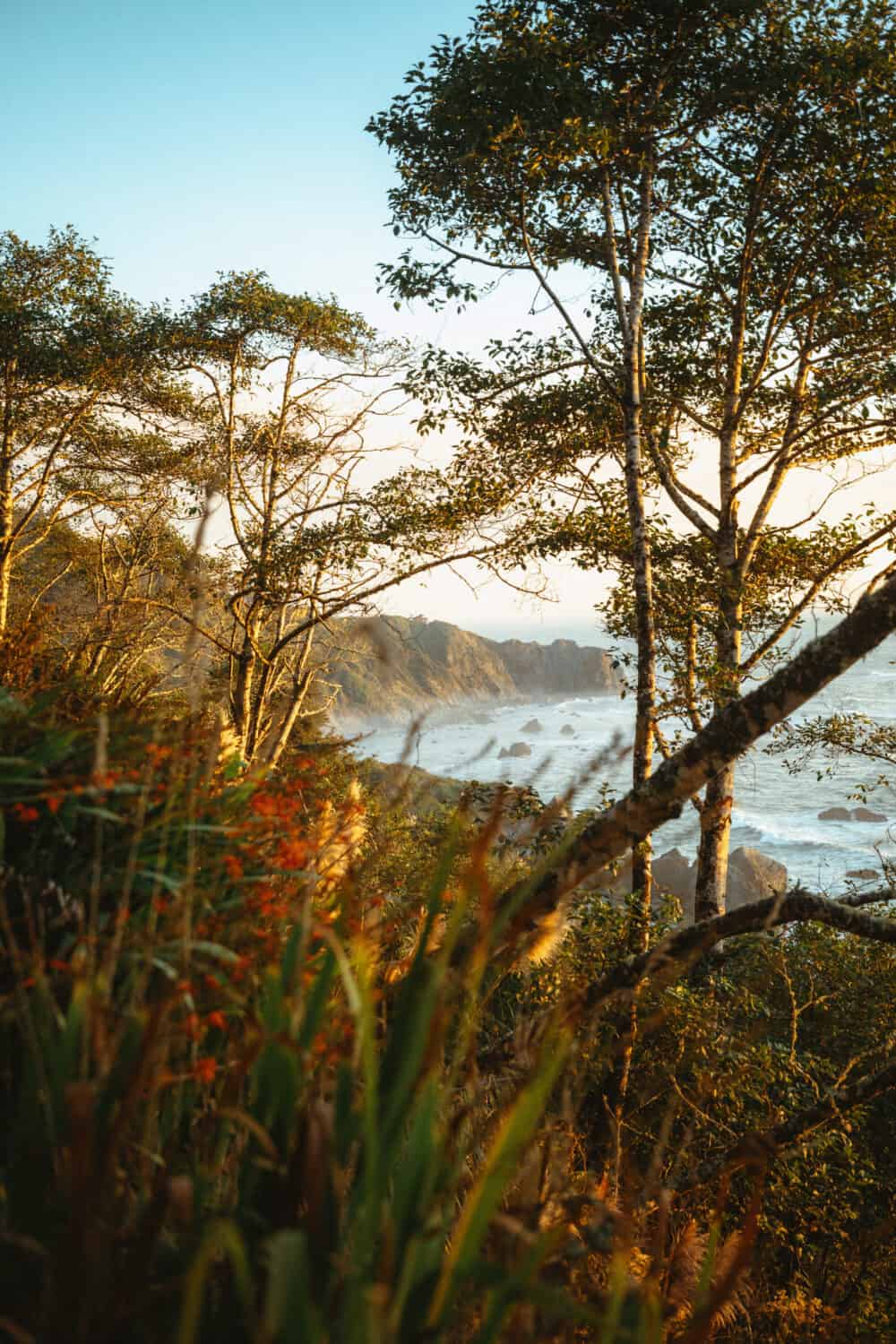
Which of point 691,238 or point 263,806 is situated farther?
point 691,238

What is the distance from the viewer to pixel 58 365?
1050cm

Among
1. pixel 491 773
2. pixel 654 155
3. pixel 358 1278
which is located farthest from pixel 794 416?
pixel 491 773

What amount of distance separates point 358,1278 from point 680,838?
3465 centimetres

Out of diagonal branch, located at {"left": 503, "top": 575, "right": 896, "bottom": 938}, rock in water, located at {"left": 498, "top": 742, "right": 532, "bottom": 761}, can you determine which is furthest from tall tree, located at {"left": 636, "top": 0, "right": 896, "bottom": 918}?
rock in water, located at {"left": 498, "top": 742, "right": 532, "bottom": 761}

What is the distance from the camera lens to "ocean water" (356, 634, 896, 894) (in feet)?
64.3

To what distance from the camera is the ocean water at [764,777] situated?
64.3 ft

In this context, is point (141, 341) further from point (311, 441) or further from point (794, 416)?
point (794, 416)

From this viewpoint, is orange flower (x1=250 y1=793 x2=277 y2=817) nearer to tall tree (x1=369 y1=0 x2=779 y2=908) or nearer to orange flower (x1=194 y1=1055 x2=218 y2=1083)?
orange flower (x1=194 y1=1055 x2=218 y2=1083)

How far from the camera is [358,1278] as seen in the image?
27.4 inches

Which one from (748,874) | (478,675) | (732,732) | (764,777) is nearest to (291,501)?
(732,732)

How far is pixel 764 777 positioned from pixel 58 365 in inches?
1690

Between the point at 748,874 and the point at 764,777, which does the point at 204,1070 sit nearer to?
the point at 748,874

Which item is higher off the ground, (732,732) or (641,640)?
(641,640)

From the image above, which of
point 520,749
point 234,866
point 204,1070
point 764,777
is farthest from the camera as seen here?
point 520,749
